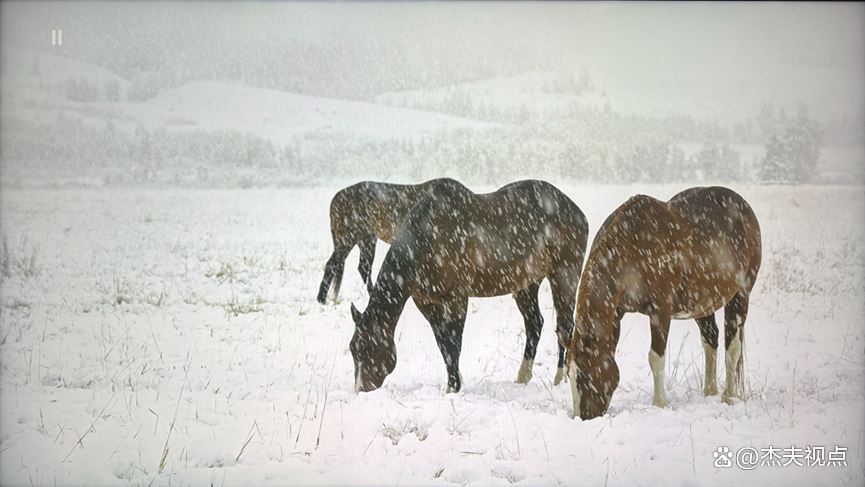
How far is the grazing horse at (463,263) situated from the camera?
526 centimetres

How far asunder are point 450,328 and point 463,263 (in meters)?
0.62

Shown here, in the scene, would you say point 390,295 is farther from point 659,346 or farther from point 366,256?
point 366,256

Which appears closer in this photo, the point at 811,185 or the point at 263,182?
the point at 811,185

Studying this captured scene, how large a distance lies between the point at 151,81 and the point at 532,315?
2802cm

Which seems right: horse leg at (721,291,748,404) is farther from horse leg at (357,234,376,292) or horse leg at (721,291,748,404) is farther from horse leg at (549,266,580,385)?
horse leg at (357,234,376,292)

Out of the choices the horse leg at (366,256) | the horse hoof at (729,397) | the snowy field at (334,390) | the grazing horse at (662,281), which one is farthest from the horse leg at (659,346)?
the horse leg at (366,256)

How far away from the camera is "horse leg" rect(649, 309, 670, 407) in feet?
15.3

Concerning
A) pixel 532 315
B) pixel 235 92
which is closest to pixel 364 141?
pixel 235 92

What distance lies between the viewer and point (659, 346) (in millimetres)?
4707

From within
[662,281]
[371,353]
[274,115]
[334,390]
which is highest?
[274,115]

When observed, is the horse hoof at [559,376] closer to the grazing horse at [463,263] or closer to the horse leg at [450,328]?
the grazing horse at [463,263]

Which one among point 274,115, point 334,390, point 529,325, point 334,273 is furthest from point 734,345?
point 274,115

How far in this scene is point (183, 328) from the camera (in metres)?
7.73

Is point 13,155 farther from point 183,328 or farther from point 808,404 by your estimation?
point 808,404
